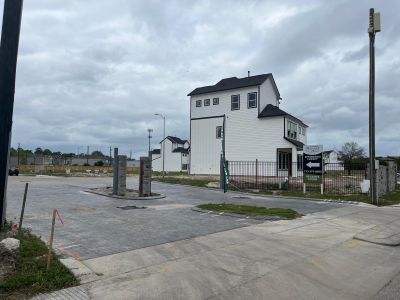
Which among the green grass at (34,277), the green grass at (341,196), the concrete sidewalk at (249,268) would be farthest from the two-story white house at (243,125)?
the green grass at (34,277)

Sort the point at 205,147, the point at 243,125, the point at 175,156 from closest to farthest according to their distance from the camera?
the point at 243,125
the point at 205,147
the point at 175,156

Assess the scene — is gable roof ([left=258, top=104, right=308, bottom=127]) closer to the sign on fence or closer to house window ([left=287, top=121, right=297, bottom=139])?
house window ([left=287, top=121, right=297, bottom=139])

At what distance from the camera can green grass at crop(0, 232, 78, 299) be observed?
568cm

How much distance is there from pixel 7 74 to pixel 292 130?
36.0 m

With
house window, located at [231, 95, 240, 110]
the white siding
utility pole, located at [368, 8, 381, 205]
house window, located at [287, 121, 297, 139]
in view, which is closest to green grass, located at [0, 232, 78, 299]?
utility pole, located at [368, 8, 381, 205]

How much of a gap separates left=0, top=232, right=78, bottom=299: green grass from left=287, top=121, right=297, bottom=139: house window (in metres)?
36.0

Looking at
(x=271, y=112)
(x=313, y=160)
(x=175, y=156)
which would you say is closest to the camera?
(x=313, y=160)

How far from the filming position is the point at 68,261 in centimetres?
714

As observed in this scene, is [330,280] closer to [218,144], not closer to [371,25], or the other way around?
[371,25]

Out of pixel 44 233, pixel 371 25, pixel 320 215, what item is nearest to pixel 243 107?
pixel 371 25

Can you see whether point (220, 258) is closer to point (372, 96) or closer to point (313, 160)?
point (372, 96)

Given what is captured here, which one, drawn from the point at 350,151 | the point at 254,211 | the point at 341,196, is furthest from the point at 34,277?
the point at 350,151

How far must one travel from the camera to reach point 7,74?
933 cm

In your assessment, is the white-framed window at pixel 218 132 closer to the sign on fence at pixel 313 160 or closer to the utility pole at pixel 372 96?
the sign on fence at pixel 313 160
